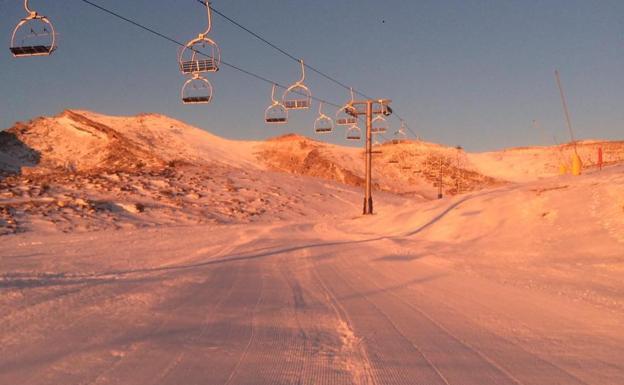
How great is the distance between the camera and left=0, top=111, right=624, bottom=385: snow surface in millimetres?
5227

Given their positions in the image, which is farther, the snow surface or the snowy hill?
the snowy hill

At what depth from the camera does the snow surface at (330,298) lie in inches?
206

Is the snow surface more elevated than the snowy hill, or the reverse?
the snowy hill

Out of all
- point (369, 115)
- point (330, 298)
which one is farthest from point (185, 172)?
point (330, 298)

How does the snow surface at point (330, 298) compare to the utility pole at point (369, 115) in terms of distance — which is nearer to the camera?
the snow surface at point (330, 298)

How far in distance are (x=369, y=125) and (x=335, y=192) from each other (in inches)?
800

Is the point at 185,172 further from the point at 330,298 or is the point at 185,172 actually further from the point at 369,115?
the point at 330,298

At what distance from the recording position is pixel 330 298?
899 centimetres

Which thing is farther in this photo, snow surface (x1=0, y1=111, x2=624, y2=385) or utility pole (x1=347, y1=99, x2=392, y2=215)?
utility pole (x1=347, y1=99, x2=392, y2=215)

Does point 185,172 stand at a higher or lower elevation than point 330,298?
higher

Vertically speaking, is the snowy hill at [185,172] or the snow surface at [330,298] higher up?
the snowy hill at [185,172]

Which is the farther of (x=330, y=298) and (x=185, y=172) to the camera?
(x=185, y=172)

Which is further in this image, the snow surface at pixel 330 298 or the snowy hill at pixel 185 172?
the snowy hill at pixel 185 172

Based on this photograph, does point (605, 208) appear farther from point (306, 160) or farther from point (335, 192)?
point (306, 160)
